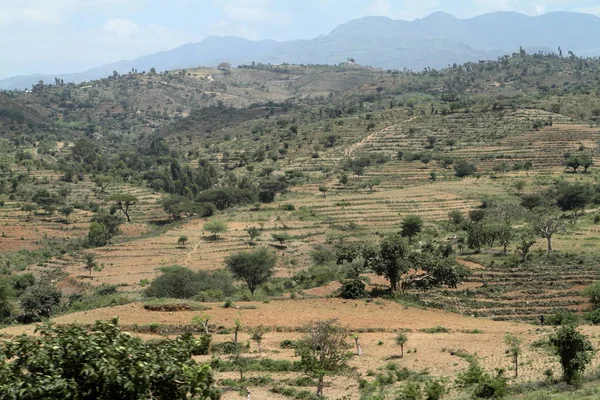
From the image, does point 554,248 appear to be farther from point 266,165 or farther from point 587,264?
point 266,165

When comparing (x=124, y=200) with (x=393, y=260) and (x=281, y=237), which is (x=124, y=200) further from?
(x=393, y=260)

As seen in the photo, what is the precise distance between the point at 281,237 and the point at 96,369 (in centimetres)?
4376

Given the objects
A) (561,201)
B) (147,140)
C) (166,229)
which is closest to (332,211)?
(166,229)

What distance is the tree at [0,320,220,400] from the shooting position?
290 inches

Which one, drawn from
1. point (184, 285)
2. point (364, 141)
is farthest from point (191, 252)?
point (364, 141)

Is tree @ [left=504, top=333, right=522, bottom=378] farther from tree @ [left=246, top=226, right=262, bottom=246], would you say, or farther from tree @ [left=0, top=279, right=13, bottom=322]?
tree @ [left=246, top=226, right=262, bottom=246]

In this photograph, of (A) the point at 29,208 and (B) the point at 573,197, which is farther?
(A) the point at 29,208

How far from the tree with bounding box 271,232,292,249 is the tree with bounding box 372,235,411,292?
66.5ft

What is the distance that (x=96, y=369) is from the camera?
295 inches

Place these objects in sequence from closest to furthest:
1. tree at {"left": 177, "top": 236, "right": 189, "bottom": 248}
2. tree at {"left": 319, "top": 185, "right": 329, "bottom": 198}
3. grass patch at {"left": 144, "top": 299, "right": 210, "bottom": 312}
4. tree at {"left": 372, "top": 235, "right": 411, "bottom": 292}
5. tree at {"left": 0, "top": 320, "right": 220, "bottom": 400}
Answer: tree at {"left": 0, "top": 320, "right": 220, "bottom": 400}, grass patch at {"left": 144, "top": 299, "right": 210, "bottom": 312}, tree at {"left": 372, "top": 235, "right": 411, "bottom": 292}, tree at {"left": 177, "top": 236, "right": 189, "bottom": 248}, tree at {"left": 319, "top": 185, "right": 329, "bottom": 198}

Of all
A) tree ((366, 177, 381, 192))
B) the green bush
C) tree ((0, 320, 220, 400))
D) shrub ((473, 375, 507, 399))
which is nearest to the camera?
tree ((0, 320, 220, 400))

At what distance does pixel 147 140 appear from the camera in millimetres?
148625

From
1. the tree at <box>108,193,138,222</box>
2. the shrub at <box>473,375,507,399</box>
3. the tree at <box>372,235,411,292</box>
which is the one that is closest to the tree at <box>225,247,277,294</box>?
the tree at <box>372,235,411,292</box>

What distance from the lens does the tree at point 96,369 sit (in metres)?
7.37
